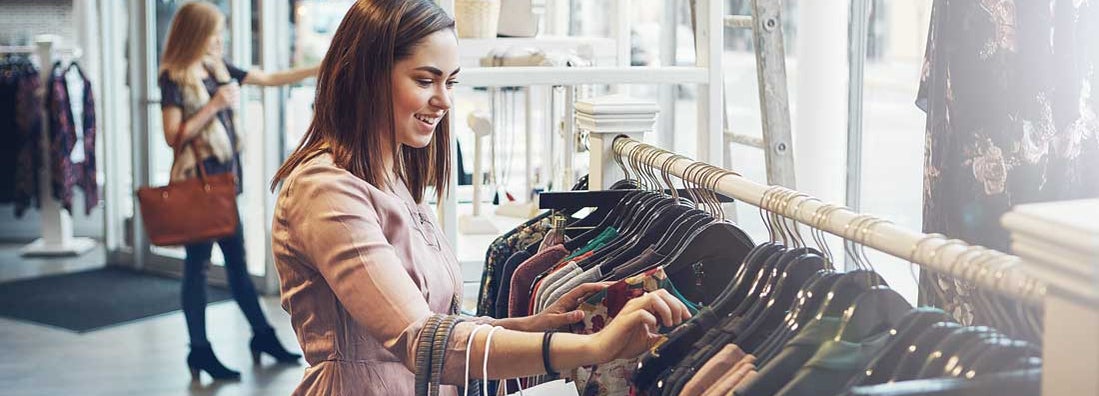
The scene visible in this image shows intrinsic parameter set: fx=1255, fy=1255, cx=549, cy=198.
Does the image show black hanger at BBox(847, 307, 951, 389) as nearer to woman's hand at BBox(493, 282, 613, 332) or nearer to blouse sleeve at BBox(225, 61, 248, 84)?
woman's hand at BBox(493, 282, 613, 332)

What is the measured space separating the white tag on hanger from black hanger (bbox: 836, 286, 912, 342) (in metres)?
0.63

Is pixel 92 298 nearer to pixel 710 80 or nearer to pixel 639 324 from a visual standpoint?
pixel 710 80

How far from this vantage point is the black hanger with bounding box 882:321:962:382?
47.1 inches

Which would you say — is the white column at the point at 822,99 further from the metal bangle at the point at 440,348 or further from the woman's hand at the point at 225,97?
the woman's hand at the point at 225,97

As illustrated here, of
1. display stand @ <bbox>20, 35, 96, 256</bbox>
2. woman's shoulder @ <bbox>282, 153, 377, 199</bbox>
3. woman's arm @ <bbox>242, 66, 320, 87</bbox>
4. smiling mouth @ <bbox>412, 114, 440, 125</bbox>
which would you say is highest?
woman's arm @ <bbox>242, 66, 320, 87</bbox>

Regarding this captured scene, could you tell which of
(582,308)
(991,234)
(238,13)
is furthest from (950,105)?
(238,13)

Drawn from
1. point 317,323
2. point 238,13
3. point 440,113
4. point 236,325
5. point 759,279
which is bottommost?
point 236,325

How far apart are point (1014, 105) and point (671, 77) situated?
857 mm

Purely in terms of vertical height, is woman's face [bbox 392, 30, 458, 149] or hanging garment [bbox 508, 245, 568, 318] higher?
woman's face [bbox 392, 30, 458, 149]

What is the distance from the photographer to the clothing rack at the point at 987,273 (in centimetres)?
94

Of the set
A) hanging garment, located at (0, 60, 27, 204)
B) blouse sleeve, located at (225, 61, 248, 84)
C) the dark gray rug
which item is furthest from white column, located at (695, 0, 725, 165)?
hanging garment, located at (0, 60, 27, 204)

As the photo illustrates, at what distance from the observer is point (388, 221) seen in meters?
1.84

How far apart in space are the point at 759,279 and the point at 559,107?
9.04 ft

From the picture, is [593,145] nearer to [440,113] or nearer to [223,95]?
[440,113]
